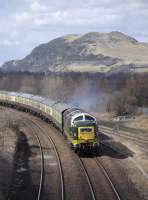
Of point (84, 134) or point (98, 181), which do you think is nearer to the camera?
point (98, 181)

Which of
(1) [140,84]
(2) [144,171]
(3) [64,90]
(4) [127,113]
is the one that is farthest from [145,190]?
(3) [64,90]

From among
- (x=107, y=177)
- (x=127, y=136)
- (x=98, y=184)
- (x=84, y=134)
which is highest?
(x=84, y=134)

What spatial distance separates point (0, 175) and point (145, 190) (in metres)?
10.2

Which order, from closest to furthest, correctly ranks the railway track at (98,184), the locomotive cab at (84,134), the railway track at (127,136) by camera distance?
the railway track at (98,184)
the locomotive cab at (84,134)
the railway track at (127,136)

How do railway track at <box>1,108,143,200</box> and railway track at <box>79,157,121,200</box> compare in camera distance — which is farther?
railway track at <box>1,108,143,200</box>

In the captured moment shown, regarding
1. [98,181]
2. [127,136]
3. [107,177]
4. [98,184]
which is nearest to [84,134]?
[107,177]

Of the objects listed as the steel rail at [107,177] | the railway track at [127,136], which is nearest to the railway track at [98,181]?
the steel rail at [107,177]

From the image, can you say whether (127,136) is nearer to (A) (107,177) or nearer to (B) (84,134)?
(B) (84,134)

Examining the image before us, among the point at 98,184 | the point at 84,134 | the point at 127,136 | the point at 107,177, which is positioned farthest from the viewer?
the point at 127,136

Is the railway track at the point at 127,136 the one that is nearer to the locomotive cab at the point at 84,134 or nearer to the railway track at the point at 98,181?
the locomotive cab at the point at 84,134

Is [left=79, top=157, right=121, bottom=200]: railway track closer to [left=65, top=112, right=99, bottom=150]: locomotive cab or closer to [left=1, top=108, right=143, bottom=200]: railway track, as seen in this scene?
[left=1, top=108, right=143, bottom=200]: railway track

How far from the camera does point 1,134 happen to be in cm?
5419

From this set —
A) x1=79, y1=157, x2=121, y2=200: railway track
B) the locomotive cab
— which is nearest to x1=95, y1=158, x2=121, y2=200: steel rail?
x1=79, y1=157, x2=121, y2=200: railway track

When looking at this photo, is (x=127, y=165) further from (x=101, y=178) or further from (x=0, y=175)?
(x=0, y=175)
